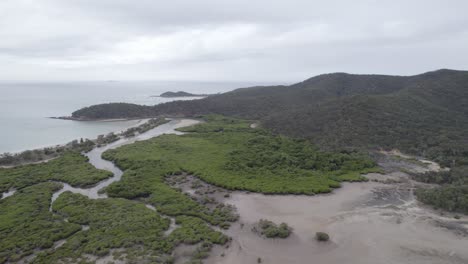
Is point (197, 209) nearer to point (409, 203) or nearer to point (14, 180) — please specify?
point (409, 203)

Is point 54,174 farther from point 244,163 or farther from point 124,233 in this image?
point 244,163

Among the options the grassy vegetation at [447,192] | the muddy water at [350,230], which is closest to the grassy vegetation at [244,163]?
the muddy water at [350,230]

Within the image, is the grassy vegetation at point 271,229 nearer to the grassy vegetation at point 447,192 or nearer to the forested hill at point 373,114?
the grassy vegetation at point 447,192

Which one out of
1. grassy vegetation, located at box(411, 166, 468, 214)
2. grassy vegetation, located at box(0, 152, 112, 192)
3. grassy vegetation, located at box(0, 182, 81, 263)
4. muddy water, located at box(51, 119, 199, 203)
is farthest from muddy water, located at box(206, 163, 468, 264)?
grassy vegetation, located at box(0, 152, 112, 192)

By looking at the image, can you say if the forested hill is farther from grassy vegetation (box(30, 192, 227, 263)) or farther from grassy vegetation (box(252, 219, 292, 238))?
grassy vegetation (box(30, 192, 227, 263))

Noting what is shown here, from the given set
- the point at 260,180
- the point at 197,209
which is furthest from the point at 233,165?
the point at 197,209
